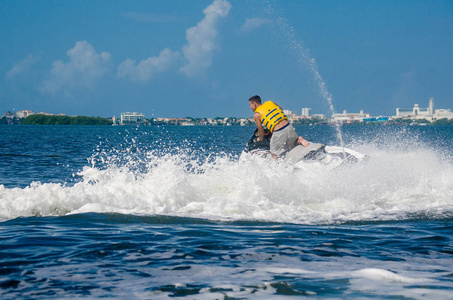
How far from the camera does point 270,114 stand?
11.5 meters

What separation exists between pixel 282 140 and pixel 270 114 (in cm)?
65

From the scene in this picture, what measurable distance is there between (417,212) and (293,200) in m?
2.15

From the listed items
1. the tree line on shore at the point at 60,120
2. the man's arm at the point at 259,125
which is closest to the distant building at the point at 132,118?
the tree line on shore at the point at 60,120

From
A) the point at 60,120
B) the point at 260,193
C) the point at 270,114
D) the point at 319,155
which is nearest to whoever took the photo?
the point at 260,193

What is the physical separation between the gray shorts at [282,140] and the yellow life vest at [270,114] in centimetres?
21

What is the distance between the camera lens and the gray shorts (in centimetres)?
1149

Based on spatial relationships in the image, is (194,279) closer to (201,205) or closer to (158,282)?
(158,282)

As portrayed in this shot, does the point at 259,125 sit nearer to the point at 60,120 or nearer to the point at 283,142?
the point at 283,142

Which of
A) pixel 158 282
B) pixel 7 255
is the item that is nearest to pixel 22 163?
pixel 7 255

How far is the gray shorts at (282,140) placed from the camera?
37.7 ft

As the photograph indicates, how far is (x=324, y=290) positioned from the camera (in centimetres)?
452

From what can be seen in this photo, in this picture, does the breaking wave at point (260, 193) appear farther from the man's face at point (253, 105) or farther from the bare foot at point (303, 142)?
the man's face at point (253, 105)

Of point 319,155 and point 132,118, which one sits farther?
point 132,118

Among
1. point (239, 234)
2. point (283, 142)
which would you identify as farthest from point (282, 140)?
point (239, 234)
